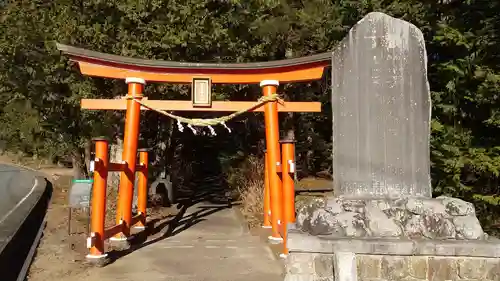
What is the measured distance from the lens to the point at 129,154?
759 centimetres

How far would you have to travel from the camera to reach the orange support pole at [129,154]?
7594 millimetres

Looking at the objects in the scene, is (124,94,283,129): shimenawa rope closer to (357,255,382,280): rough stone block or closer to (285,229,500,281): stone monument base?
(285,229,500,281): stone monument base

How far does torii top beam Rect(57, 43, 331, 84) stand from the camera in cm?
774

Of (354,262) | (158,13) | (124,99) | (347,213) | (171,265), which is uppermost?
(158,13)

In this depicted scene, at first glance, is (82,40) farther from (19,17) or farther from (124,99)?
(124,99)

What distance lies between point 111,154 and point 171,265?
706 cm

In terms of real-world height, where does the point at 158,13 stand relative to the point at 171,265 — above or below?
above

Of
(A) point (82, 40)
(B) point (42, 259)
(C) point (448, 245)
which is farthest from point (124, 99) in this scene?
(C) point (448, 245)

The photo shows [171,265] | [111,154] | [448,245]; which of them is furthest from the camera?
[111,154]

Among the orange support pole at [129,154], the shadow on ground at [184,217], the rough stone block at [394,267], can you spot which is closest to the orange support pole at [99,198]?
the shadow on ground at [184,217]

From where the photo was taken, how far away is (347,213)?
4.85m

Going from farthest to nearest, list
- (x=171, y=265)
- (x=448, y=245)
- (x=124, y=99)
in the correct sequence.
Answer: (x=124, y=99), (x=171, y=265), (x=448, y=245)

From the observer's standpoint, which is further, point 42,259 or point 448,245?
point 42,259

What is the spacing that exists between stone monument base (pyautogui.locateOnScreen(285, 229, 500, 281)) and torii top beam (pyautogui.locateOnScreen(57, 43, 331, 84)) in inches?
165
